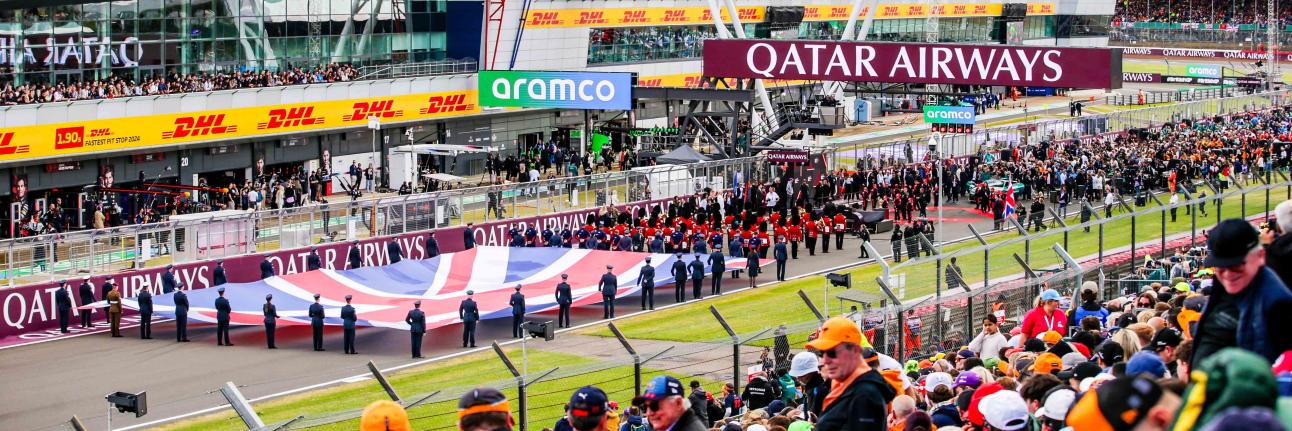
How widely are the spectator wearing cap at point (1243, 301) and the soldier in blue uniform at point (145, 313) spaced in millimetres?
25355

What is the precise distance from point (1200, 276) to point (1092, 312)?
2.84 metres

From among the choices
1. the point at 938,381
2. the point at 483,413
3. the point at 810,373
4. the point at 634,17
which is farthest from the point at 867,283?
the point at 634,17

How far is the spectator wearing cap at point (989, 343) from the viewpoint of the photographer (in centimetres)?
1550

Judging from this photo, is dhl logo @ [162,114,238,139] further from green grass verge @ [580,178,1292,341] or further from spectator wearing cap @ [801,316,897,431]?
spectator wearing cap @ [801,316,897,431]

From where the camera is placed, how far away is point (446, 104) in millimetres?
57719

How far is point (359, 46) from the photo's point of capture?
57.1m

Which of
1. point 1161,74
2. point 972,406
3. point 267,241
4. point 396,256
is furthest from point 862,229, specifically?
point 1161,74

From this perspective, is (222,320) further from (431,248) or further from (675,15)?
(675,15)

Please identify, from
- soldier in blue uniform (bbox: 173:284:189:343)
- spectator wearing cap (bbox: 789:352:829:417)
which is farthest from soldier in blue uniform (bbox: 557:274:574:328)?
spectator wearing cap (bbox: 789:352:829:417)

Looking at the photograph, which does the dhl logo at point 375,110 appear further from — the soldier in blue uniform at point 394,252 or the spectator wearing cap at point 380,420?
the spectator wearing cap at point 380,420

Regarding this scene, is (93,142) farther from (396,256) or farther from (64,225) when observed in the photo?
(396,256)

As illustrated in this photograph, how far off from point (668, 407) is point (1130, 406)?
2.78m

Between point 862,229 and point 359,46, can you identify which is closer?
point 862,229

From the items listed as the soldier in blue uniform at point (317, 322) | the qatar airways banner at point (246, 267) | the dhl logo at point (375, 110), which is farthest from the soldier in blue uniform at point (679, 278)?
the dhl logo at point (375, 110)
